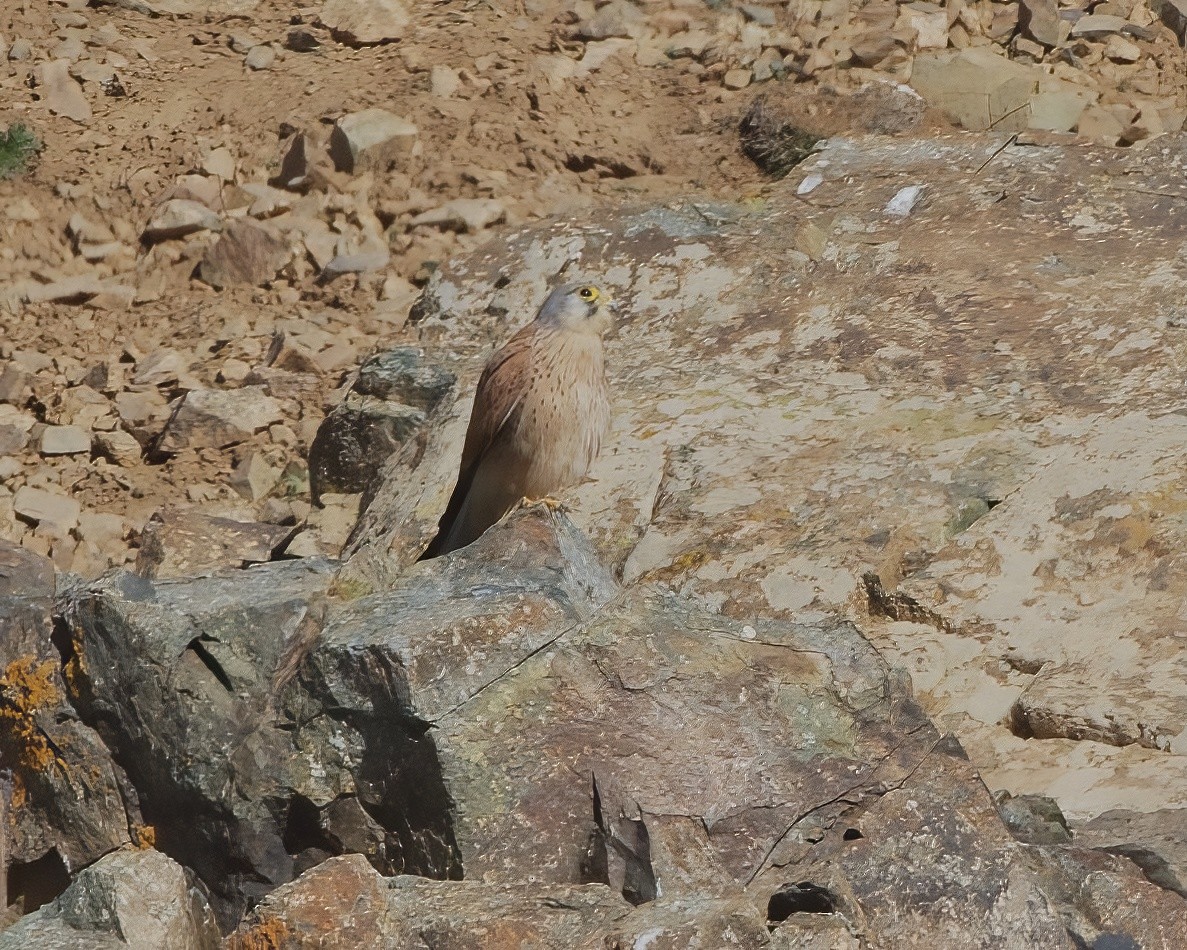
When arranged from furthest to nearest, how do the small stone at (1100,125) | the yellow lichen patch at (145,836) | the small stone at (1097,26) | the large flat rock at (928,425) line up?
the small stone at (1097,26) < the small stone at (1100,125) < the large flat rock at (928,425) < the yellow lichen patch at (145,836)

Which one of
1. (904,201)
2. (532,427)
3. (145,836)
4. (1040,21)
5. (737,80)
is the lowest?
(1040,21)

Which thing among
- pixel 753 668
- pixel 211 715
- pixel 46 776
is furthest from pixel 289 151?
pixel 753 668

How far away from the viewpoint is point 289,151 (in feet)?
30.6

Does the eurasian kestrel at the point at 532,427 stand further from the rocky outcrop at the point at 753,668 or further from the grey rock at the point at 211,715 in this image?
the grey rock at the point at 211,715

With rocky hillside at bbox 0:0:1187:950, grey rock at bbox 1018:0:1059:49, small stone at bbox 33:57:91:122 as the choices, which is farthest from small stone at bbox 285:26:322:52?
grey rock at bbox 1018:0:1059:49

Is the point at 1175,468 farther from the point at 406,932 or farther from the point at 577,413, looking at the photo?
the point at 406,932

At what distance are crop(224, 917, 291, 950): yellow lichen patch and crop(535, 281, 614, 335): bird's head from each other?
3104 millimetres

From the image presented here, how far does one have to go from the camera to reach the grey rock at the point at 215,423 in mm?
7766

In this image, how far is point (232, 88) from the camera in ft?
33.1

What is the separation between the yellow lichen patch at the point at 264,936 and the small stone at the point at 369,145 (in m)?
6.38

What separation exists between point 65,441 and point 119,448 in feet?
0.90

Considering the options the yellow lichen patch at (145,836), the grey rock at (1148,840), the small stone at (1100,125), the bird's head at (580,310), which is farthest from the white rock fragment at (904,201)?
the yellow lichen patch at (145,836)

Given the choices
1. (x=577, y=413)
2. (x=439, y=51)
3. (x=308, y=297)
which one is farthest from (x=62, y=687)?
(x=439, y=51)

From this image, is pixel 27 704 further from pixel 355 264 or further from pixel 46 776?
pixel 355 264
